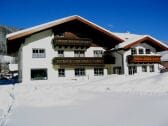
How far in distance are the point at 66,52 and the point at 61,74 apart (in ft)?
9.07

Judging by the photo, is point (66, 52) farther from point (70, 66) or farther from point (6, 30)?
point (6, 30)

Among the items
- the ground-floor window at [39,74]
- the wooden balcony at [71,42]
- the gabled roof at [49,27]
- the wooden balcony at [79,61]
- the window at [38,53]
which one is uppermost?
the gabled roof at [49,27]

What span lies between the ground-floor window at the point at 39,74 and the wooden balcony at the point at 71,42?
3.44 m

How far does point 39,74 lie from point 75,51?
5400mm

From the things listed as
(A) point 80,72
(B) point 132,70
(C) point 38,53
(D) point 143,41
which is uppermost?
(D) point 143,41

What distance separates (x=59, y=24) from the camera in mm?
29172

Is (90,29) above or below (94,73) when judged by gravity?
above

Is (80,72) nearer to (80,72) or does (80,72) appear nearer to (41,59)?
(80,72)

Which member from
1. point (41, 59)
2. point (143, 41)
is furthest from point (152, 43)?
point (41, 59)

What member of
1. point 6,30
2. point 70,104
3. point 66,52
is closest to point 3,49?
point 6,30

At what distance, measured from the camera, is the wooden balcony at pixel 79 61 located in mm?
28891

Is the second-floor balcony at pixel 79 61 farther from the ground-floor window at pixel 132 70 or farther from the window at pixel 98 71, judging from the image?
the ground-floor window at pixel 132 70

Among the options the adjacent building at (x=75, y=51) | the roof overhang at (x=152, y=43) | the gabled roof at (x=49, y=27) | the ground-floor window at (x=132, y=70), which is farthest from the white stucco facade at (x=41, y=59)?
the roof overhang at (x=152, y=43)

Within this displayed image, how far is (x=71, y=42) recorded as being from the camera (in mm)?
29859
